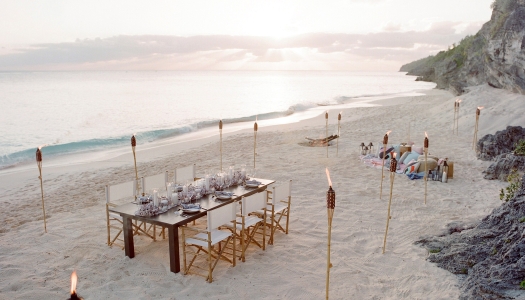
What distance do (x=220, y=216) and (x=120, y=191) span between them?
7.38 ft

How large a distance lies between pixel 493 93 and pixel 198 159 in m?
17.2

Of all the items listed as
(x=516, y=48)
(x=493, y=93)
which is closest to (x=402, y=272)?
(x=516, y=48)

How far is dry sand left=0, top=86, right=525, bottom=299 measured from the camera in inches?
219

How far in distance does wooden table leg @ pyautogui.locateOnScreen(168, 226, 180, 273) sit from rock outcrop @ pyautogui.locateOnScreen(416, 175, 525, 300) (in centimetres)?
392

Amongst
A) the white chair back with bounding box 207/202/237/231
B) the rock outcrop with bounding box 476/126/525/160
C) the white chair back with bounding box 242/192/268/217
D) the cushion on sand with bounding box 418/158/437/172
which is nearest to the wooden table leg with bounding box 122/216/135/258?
the white chair back with bounding box 207/202/237/231

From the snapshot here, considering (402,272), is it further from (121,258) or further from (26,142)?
(26,142)

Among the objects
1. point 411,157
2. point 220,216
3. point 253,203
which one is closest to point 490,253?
point 253,203

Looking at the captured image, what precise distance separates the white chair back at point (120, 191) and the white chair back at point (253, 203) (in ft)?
7.45

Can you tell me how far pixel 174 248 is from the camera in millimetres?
5848

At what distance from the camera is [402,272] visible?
590 centimetres

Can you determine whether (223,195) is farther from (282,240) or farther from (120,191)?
(120,191)

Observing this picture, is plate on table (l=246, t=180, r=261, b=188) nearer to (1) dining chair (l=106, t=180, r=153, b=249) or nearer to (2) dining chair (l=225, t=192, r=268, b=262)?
(2) dining chair (l=225, t=192, r=268, b=262)

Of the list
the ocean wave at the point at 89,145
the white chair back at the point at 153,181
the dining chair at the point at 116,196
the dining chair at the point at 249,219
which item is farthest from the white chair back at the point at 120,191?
the ocean wave at the point at 89,145

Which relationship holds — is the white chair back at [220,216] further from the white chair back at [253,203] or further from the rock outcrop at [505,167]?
the rock outcrop at [505,167]
